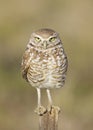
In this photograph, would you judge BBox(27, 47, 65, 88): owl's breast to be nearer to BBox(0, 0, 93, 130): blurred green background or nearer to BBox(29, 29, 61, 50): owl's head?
BBox(29, 29, 61, 50): owl's head

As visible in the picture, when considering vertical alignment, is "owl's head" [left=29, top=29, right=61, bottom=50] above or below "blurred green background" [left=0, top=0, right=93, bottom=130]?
above

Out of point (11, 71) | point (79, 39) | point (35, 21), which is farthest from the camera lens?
point (35, 21)

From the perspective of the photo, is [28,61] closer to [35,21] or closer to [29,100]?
[29,100]

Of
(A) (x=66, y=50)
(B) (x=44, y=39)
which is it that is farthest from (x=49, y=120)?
(A) (x=66, y=50)

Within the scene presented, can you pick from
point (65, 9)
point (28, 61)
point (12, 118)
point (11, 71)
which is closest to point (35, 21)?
point (65, 9)

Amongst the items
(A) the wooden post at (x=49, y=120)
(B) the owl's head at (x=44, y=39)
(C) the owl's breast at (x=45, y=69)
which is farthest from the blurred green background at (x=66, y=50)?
(A) the wooden post at (x=49, y=120)

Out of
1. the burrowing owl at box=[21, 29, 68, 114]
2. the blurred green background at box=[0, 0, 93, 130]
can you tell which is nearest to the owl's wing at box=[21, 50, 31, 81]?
the burrowing owl at box=[21, 29, 68, 114]

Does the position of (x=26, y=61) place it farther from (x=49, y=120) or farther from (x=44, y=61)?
(x=49, y=120)
